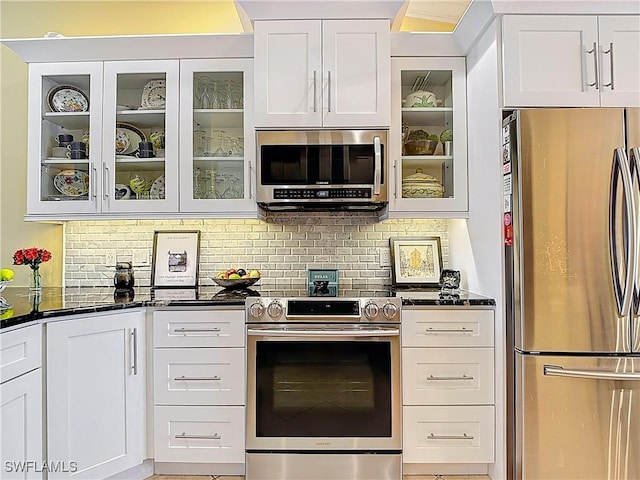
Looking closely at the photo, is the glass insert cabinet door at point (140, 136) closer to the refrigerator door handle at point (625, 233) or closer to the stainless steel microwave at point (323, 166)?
the stainless steel microwave at point (323, 166)

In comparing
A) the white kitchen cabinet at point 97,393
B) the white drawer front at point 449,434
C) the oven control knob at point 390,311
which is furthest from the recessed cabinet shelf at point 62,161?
the white drawer front at point 449,434

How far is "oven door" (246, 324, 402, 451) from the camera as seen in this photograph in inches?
84.4

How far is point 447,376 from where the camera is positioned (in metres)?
2.16

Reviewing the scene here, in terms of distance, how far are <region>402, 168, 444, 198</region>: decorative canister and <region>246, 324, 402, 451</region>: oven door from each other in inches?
32.2

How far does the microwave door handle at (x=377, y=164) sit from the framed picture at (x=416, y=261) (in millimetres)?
524

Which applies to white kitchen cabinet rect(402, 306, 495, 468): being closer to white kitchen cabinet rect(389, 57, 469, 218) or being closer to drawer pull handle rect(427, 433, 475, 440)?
drawer pull handle rect(427, 433, 475, 440)

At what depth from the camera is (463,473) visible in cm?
221

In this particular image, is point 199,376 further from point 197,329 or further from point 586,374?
point 586,374

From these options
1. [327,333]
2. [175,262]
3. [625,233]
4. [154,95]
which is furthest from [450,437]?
[154,95]

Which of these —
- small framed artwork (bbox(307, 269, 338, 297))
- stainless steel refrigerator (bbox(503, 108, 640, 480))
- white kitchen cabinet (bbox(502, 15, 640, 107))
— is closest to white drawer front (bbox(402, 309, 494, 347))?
stainless steel refrigerator (bbox(503, 108, 640, 480))

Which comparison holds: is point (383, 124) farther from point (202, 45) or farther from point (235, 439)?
point (235, 439)

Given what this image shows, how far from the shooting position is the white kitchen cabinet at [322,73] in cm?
236

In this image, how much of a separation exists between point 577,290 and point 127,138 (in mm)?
2583

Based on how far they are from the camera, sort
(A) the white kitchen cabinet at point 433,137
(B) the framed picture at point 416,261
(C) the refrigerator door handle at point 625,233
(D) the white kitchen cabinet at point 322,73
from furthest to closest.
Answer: (B) the framed picture at point 416,261, (A) the white kitchen cabinet at point 433,137, (D) the white kitchen cabinet at point 322,73, (C) the refrigerator door handle at point 625,233
